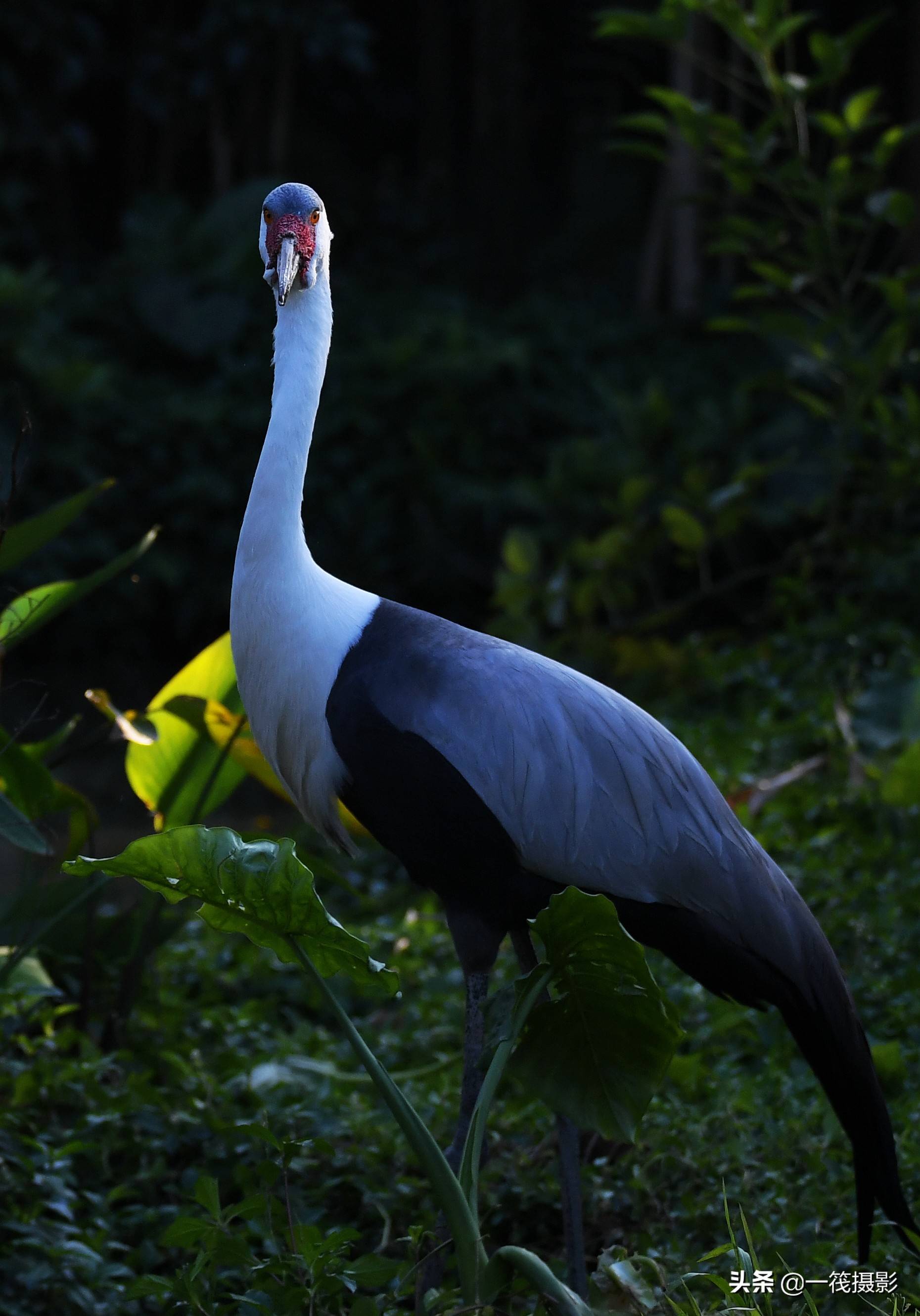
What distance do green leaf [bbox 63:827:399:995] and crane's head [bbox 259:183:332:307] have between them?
3.96ft

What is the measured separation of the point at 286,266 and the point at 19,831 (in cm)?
117

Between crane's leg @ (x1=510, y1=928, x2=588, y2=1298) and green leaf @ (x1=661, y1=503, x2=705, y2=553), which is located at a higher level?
green leaf @ (x1=661, y1=503, x2=705, y2=553)

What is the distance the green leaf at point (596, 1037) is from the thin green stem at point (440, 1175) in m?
0.28

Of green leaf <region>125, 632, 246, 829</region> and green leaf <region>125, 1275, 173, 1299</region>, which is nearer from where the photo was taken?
green leaf <region>125, 1275, 173, 1299</region>

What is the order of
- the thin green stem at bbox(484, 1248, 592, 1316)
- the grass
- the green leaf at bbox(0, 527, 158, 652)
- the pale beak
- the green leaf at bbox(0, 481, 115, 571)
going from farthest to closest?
the green leaf at bbox(0, 481, 115, 571) → the green leaf at bbox(0, 527, 158, 652) → the pale beak → the grass → the thin green stem at bbox(484, 1248, 592, 1316)

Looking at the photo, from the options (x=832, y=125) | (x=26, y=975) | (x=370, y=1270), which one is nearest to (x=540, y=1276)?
(x=370, y=1270)

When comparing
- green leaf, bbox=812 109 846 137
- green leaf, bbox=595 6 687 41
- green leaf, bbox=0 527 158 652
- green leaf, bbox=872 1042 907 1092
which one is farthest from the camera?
green leaf, bbox=812 109 846 137

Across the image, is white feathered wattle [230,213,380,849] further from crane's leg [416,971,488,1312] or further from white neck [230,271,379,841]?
crane's leg [416,971,488,1312]

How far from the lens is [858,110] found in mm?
5219

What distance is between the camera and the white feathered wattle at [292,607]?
2732 mm

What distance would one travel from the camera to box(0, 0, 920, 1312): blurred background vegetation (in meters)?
3.26

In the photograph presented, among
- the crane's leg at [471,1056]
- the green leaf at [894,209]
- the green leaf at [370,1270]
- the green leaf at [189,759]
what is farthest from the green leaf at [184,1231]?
the green leaf at [894,209]

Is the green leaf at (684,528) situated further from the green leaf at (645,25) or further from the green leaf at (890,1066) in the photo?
the green leaf at (890,1066)
